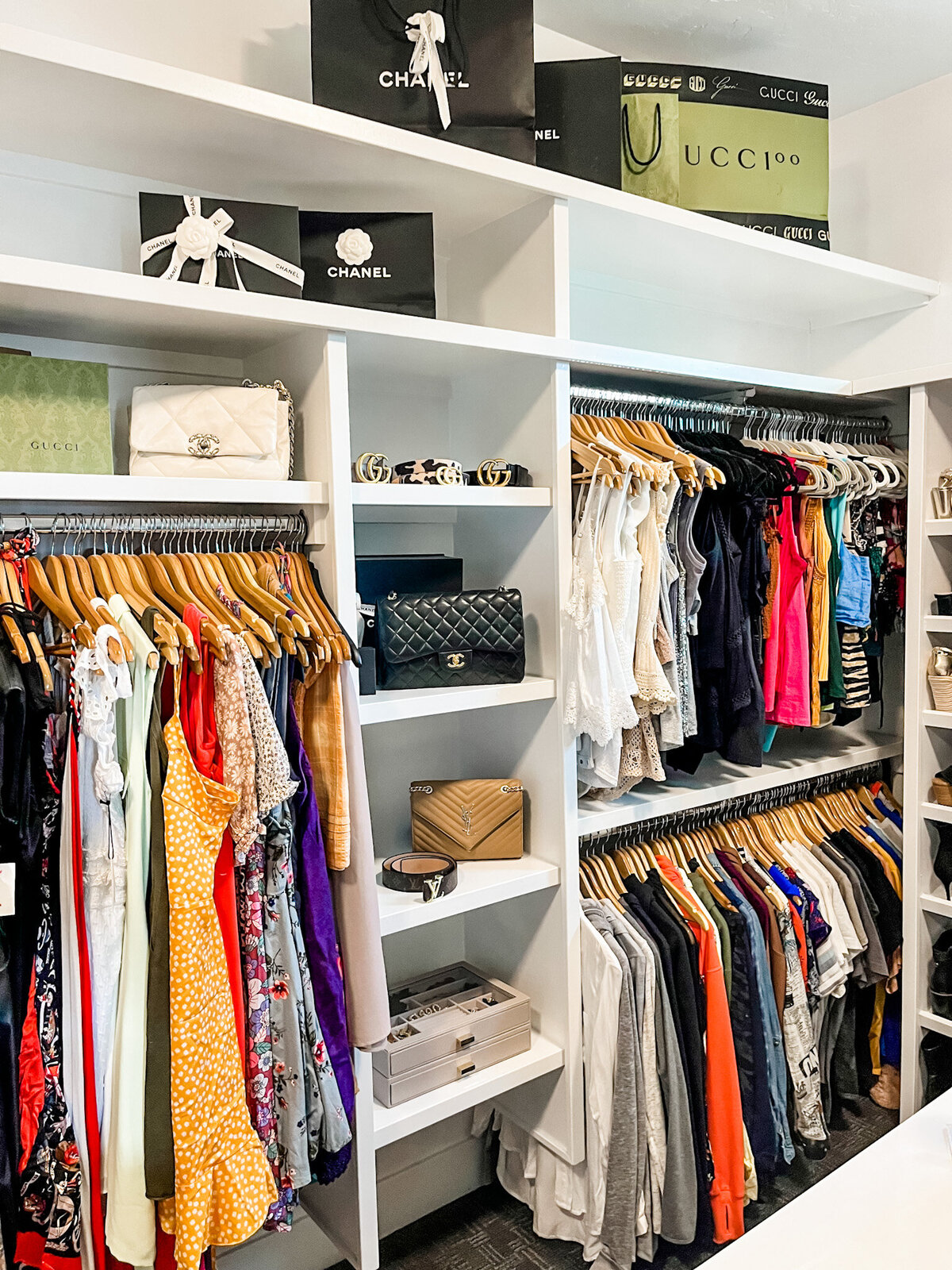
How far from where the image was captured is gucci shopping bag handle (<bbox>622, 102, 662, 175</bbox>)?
220 centimetres

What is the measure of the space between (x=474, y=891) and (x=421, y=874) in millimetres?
114

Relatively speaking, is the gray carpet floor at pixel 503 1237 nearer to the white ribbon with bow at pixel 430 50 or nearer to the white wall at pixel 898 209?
the white wall at pixel 898 209

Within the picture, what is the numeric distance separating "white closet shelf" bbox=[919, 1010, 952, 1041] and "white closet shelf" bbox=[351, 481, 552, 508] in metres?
1.72

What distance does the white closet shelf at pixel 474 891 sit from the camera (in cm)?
180

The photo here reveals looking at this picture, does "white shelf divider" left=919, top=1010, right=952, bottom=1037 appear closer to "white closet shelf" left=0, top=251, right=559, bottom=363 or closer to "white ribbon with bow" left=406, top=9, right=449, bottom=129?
"white closet shelf" left=0, top=251, right=559, bottom=363

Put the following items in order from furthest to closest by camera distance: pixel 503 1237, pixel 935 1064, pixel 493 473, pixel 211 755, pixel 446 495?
pixel 935 1064 → pixel 503 1237 → pixel 493 473 → pixel 446 495 → pixel 211 755

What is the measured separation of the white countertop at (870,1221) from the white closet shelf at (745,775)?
0.88 m

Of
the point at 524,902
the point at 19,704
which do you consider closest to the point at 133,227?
the point at 19,704

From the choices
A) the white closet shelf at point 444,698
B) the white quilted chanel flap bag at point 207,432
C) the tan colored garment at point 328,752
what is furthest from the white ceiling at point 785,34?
the tan colored garment at point 328,752

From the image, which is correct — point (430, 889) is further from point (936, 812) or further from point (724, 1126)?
point (936, 812)

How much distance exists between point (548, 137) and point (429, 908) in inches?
63.1

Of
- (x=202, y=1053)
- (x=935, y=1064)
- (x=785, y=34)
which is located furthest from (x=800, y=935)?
(x=785, y=34)

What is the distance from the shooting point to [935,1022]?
2.46m

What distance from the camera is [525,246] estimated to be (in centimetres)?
196
